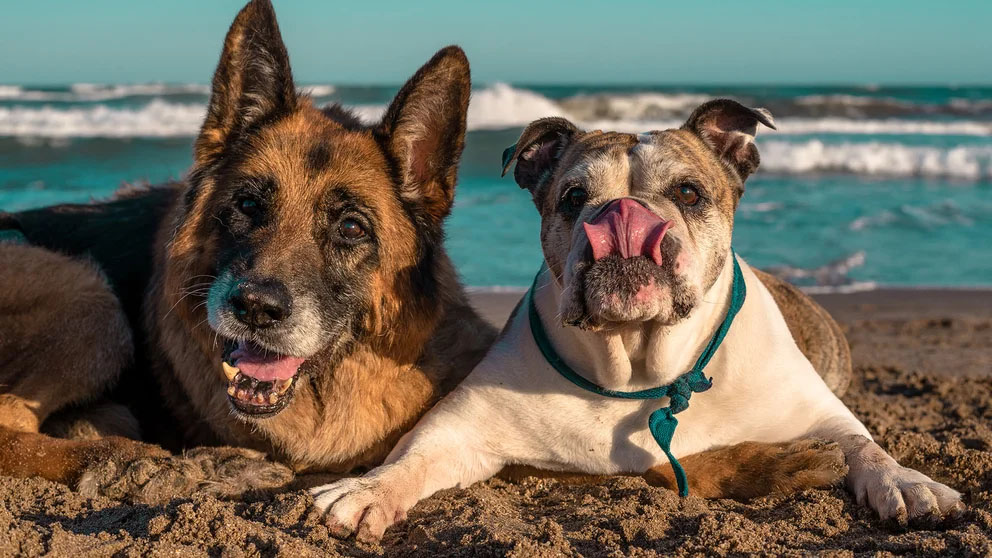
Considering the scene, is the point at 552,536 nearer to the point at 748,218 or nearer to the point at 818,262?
the point at 818,262

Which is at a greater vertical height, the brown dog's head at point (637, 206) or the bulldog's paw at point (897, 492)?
the brown dog's head at point (637, 206)

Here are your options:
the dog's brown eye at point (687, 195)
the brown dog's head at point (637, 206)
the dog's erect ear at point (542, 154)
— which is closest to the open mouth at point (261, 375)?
the brown dog's head at point (637, 206)

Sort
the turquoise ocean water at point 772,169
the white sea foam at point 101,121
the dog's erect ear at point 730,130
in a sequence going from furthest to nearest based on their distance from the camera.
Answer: the white sea foam at point 101,121, the turquoise ocean water at point 772,169, the dog's erect ear at point 730,130

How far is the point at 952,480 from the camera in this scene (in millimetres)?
3910

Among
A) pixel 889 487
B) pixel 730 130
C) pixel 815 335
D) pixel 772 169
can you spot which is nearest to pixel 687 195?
pixel 730 130

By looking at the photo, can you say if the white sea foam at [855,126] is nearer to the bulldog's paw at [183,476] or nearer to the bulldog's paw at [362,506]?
the bulldog's paw at [183,476]

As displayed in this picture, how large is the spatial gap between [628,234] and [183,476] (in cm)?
203

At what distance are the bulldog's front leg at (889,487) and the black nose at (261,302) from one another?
229 cm

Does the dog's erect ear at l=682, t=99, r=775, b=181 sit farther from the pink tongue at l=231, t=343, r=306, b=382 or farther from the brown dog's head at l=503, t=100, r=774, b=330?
the pink tongue at l=231, t=343, r=306, b=382

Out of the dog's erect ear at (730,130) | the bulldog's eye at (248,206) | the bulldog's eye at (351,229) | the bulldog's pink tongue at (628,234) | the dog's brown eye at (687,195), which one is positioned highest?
the dog's erect ear at (730,130)

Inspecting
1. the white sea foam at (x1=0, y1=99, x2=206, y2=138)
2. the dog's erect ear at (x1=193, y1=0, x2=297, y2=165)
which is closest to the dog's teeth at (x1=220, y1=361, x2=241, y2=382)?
the dog's erect ear at (x1=193, y1=0, x2=297, y2=165)

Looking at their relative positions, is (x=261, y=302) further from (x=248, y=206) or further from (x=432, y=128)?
(x=432, y=128)

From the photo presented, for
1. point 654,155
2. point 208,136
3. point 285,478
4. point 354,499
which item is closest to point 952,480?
point 654,155

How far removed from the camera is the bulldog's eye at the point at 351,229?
12.8 ft
